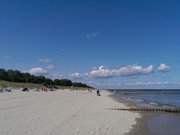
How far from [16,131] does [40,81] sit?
156m

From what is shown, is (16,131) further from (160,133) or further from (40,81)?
(40,81)

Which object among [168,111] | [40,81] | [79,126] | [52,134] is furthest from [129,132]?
[40,81]

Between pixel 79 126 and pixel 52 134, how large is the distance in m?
2.83

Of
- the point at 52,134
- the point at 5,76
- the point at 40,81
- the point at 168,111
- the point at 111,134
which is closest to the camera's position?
the point at 52,134

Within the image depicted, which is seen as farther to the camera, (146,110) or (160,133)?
(146,110)

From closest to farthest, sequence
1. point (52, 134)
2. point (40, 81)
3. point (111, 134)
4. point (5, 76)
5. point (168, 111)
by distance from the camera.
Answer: point (52, 134) < point (111, 134) < point (168, 111) < point (5, 76) < point (40, 81)

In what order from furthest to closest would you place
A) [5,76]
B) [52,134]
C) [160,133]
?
[5,76]
[160,133]
[52,134]

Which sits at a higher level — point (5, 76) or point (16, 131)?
point (5, 76)

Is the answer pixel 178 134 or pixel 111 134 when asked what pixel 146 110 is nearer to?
pixel 178 134

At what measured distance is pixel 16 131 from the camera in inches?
469

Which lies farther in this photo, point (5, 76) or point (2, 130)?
point (5, 76)

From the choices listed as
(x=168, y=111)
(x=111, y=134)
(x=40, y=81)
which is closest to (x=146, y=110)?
(x=168, y=111)

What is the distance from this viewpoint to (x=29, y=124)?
13.9 metres

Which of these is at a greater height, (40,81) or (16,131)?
(40,81)
